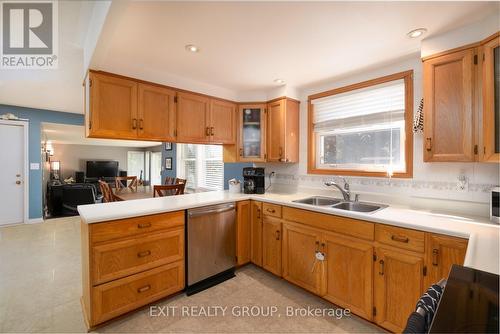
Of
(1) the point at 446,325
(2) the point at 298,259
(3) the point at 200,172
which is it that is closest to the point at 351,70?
(2) the point at 298,259

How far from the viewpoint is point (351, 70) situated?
237 centimetres

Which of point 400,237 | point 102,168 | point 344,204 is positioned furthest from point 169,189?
point 102,168

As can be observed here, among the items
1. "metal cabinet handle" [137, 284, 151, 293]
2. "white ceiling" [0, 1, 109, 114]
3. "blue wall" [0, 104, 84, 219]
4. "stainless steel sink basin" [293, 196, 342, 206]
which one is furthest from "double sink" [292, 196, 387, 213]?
"blue wall" [0, 104, 84, 219]

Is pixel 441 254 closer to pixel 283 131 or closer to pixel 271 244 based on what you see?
pixel 271 244

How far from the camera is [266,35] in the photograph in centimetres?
174

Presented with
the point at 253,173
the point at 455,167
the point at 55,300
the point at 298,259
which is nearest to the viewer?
the point at 455,167

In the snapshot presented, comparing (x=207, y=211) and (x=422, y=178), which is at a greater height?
(x=422, y=178)

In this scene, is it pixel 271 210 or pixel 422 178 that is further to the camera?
pixel 271 210

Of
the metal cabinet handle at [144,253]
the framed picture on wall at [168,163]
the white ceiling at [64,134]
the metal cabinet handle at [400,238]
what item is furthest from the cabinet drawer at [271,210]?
the framed picture on wall at [168,163]

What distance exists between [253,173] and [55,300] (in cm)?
229

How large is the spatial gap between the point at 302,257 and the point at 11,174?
17.7ft

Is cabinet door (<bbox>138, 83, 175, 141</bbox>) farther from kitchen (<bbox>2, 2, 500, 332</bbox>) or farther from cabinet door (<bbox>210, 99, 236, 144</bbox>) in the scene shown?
cabinet door (<bbox>210, 99, 236, 144</bbox>)

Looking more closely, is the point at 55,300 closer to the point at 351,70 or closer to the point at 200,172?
the point at 200,172

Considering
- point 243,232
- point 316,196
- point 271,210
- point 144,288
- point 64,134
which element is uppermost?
point 64,134
